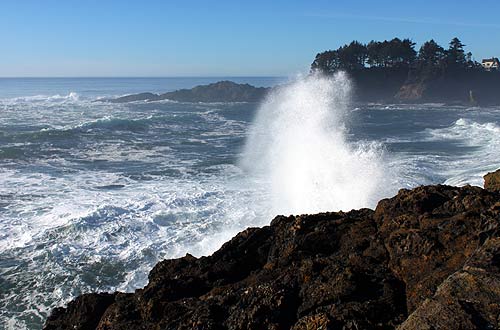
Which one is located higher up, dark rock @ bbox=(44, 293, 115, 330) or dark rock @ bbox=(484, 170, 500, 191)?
dark rock @ bbox=(484, 170, 500, 191)

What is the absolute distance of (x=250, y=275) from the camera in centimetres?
509

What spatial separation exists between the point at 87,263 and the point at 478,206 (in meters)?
6.73

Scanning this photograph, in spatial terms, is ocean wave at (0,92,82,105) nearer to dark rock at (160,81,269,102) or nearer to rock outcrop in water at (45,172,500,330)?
dark rock at (160,81,269,102)

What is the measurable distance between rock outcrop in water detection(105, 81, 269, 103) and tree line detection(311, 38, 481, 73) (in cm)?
996

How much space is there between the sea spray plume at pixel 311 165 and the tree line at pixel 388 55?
1738 inches

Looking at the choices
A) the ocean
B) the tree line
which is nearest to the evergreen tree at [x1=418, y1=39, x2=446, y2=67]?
the tree line

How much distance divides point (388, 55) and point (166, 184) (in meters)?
60.9

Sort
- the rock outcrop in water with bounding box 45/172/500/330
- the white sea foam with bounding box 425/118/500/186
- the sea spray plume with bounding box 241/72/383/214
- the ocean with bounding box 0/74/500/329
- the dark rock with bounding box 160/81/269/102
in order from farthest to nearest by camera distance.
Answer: the dark rock with bounding box 160/81/269/102
the white sea foam with bounding box 425/118/500/186
the sea spray plume with bounding box 241/72/383/214
the ocean with bounding box 0/74/500/329
the rock outcrop in water with bounding box 45/172/500/330

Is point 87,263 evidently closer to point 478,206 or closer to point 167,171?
point 478,206

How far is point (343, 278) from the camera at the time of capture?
4.11m

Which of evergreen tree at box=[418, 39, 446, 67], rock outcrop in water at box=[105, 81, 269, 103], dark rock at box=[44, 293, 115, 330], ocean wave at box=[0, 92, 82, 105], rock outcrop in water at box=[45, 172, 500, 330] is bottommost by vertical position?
ocean wave at box=[0, 92, 82, 105]

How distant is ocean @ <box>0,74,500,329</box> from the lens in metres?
8.88

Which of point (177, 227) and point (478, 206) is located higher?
point (478, 206)

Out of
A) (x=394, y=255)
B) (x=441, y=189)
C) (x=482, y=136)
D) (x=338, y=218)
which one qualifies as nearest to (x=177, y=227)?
(x=338, y=218)
